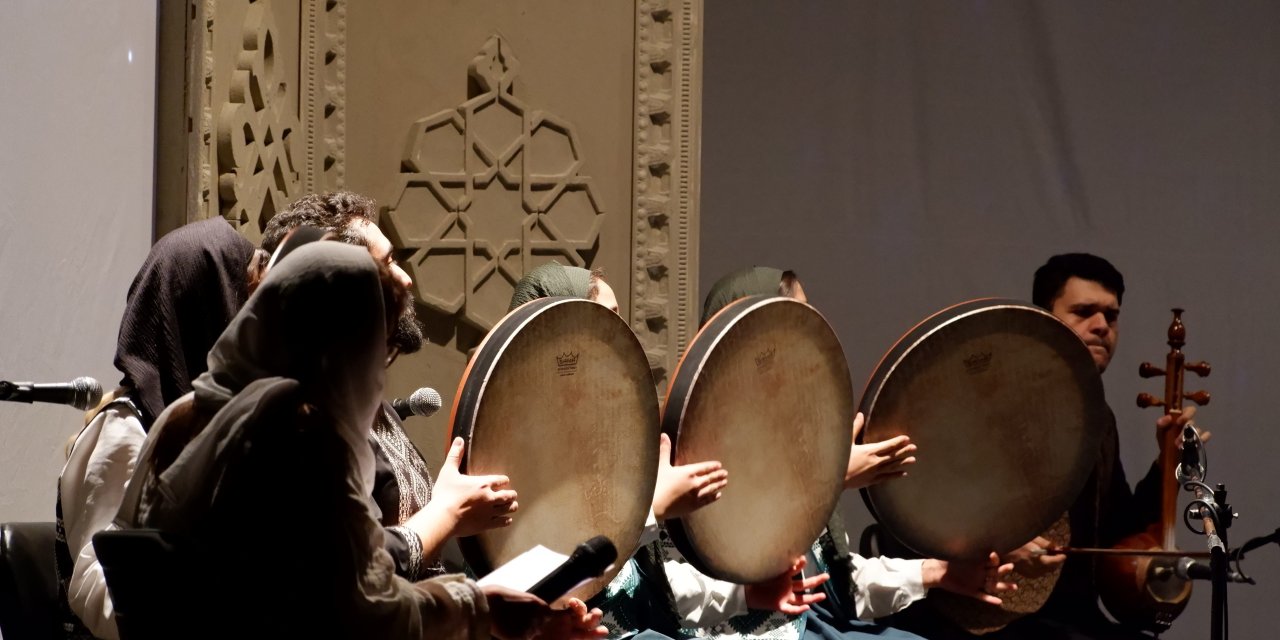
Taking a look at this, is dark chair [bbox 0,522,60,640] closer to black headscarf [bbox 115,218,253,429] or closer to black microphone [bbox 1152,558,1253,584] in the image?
black headscarf [bbox 115,218,253,429]

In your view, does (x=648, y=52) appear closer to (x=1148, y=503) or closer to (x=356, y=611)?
(x=1148, y=503)

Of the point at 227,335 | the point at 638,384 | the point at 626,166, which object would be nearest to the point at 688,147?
the point at 626,166

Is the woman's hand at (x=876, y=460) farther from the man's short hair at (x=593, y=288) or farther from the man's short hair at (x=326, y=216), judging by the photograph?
the man's short hair at (x=326, y=216)

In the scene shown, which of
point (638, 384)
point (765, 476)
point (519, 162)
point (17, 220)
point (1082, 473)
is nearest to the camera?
point (17, 220)

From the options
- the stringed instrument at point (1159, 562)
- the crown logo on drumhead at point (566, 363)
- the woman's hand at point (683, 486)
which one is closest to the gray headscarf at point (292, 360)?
the crown logo on drumhead at point (566, 363)

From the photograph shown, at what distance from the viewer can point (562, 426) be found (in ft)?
8.16

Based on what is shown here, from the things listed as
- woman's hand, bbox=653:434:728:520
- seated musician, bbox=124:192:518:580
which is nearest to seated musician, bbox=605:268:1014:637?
woman's hand, bbox=653:434:728:520

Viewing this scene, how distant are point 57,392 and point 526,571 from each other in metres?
0.62

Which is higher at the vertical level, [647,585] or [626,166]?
[626,166]

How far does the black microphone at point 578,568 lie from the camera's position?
5.61 feet

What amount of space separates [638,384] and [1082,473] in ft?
4.19

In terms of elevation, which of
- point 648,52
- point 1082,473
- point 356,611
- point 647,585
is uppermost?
point 648,52

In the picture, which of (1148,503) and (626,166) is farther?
(626,166)

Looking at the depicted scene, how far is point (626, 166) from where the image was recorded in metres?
4.41
